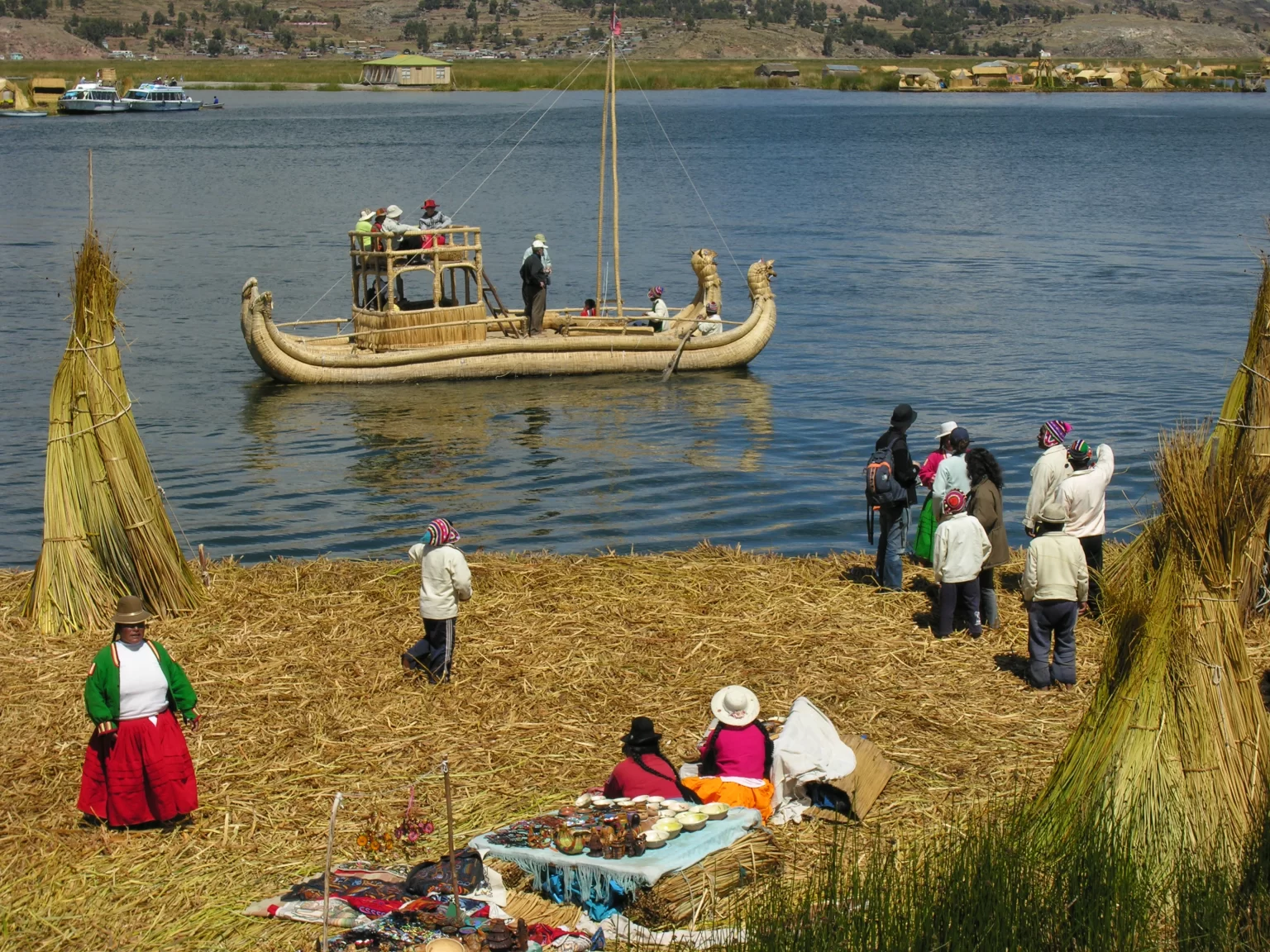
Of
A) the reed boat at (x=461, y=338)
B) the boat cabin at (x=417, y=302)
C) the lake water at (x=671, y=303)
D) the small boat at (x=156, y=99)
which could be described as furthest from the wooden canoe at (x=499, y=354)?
the small boat at (x=156, y=99)

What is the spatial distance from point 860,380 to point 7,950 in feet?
72.6

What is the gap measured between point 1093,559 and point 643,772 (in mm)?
4846

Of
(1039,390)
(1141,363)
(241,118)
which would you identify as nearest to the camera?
(1039,390)

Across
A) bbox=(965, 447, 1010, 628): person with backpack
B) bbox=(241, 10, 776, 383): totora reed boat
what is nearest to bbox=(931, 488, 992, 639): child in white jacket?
bbox=(965, 447, 1010, 628): person with backpack

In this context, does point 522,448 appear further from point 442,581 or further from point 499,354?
point 442,581

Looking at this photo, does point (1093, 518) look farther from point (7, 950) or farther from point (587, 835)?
point (7, 950)

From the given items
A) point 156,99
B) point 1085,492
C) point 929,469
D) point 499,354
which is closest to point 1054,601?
point 1085,492

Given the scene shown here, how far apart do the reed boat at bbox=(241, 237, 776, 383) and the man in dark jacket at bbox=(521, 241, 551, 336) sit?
220mm

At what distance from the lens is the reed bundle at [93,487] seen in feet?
35.6

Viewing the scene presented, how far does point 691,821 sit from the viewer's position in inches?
291

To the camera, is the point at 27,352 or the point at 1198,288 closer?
the point at 27,352

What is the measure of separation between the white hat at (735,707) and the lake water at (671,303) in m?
8.90

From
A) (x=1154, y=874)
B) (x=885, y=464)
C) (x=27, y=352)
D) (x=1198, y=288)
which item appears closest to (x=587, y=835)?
(x=1154, y=874)

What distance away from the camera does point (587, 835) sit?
23.7 feet
